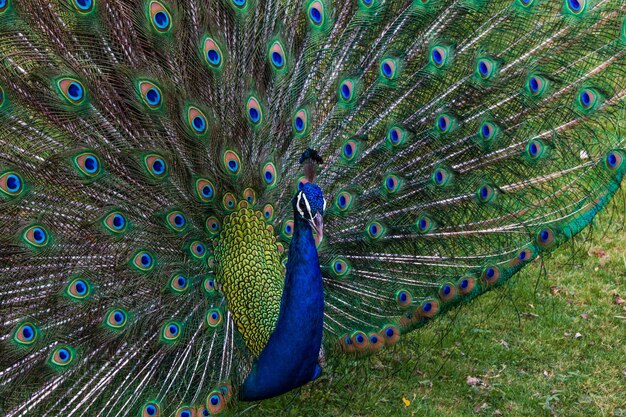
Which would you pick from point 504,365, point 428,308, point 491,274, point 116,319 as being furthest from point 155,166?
point 504,365

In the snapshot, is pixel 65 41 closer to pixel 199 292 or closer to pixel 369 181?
pixel 199 292

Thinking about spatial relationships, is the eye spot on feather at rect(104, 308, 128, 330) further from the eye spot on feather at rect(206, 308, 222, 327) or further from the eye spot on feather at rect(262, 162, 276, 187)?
the eye spot on feather at rect(262, 162, 276, 187)

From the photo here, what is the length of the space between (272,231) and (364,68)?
2.38 ft

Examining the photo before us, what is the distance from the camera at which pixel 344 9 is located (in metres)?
2.84

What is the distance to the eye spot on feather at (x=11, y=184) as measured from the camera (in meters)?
2.53

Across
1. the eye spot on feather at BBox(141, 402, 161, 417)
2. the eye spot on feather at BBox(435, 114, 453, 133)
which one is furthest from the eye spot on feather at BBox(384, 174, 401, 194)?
the eye spot on feather at BBox(141, 402, 161, 417)

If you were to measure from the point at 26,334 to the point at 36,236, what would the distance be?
34 centimetres

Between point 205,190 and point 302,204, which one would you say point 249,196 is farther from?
point 302,204

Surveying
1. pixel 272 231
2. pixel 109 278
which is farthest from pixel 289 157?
pixel 109 278

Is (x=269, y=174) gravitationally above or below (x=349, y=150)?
below

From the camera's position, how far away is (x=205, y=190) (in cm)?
286

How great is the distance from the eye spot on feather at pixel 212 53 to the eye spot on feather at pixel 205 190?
1.42 ft

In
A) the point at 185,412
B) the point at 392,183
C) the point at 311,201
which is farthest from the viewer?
the point at 392,183

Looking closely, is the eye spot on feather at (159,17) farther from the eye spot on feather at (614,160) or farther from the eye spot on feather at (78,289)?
the eye spot on feather at (614,160)
